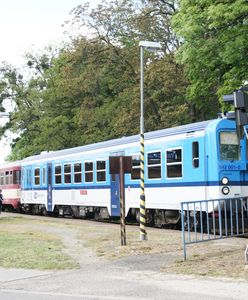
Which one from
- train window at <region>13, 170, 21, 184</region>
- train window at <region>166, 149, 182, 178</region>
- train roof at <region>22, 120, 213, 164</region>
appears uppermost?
train roof at <region>22, 120, 213, 164</region>

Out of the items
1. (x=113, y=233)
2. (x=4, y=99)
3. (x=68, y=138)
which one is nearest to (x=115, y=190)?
(x=113, y=233)

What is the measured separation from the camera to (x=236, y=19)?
868 inches

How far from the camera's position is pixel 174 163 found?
1919 cm

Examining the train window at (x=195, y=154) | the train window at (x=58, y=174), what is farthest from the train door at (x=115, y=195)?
the train window at (x=58, y=174)

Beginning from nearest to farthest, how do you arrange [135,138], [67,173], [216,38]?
[135,138]
[216,38]
[67,173]

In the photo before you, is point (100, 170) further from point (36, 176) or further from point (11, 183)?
point (11, 183)

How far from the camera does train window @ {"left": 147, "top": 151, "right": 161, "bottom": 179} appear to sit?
65.5 ft

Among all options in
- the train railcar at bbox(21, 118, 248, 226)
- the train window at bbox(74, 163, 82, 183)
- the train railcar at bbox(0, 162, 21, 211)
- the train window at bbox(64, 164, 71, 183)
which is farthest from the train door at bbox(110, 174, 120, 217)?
the train railcar at bbox(0, 162, 21, 211)

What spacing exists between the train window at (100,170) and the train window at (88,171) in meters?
0.58

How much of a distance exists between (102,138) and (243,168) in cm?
2272

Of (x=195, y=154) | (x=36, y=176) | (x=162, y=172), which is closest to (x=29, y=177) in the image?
(x=36, y=176)

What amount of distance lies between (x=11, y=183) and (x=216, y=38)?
18.0 m

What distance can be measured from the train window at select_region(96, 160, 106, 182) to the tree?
5293 mm

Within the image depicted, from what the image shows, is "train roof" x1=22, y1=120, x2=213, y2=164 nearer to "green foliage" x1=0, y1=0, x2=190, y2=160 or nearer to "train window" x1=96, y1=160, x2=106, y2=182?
"train window" x1=96, y1=160, x2=106, y2=182
